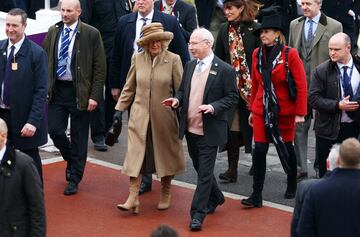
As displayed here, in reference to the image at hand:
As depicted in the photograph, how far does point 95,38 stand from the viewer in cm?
1146

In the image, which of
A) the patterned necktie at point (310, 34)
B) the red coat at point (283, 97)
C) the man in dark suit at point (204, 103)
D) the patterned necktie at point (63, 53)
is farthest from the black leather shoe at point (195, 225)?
the patterned necktie at point (310, 34)

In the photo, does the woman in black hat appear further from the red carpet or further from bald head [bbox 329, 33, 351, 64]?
bald head [bbox 329, 33, 351, 64]

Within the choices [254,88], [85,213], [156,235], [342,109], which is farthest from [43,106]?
[156,235]

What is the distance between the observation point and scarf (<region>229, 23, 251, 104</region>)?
11.7 metres

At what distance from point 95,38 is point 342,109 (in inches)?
114

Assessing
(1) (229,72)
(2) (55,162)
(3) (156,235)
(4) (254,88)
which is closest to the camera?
(3) (156,235)

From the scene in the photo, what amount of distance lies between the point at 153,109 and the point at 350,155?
3685 millimetres

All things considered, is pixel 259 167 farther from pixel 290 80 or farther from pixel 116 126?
pixel 116 126

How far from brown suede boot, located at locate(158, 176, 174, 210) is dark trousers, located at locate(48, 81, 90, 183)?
109 centimetres

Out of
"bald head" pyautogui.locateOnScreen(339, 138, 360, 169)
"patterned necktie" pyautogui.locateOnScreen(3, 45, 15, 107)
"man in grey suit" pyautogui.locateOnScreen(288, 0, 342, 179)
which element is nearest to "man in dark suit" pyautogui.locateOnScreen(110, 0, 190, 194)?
"man in grey suit" pyautogui.locateOnScreen(288, 0, 342, 179)

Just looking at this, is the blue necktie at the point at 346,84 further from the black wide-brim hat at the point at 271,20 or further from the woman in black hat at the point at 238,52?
the woman in black hat at the point at 238,52

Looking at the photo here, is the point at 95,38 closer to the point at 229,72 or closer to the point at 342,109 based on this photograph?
the point at 229,72

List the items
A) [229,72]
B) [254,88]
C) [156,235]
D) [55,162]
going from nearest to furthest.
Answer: [156,235], [229,72], [254,88], [55,162]

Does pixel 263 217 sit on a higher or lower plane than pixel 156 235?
lower
